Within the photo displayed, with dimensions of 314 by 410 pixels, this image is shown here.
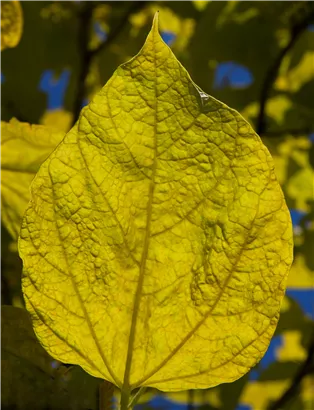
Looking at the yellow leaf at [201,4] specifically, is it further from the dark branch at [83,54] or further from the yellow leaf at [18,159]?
the yellow leaf at [18,159]

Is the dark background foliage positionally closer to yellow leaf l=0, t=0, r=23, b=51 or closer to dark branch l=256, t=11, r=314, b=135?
dark branch l=256, t=11, r=314, b=135

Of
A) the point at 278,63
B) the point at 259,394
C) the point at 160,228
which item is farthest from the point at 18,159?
the point at 259,394

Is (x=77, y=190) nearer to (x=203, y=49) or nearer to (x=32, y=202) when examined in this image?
(x=32, y=202)

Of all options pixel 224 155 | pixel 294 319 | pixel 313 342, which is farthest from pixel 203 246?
pixel 294 319

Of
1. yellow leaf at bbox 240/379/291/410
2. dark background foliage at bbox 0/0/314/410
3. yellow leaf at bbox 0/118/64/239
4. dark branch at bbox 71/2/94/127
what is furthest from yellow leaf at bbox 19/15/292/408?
yellow leaf at bbox 240/379/291/410

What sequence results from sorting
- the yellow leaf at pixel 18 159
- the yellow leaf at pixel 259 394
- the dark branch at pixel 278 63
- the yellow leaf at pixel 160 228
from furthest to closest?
the yellow leaf at pixel 259 394, the dark branch at pixel 278 63, the yellow leaf at pixel 18 159, the yellow leaf at pixel 160 228

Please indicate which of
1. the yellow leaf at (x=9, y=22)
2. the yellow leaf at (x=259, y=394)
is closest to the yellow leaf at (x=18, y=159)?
the yellow leaf at (x=9, y=22)

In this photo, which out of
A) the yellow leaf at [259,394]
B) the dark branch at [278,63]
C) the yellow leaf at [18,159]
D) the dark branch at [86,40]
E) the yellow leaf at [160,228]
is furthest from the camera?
the yellow leaf at [259,394]
